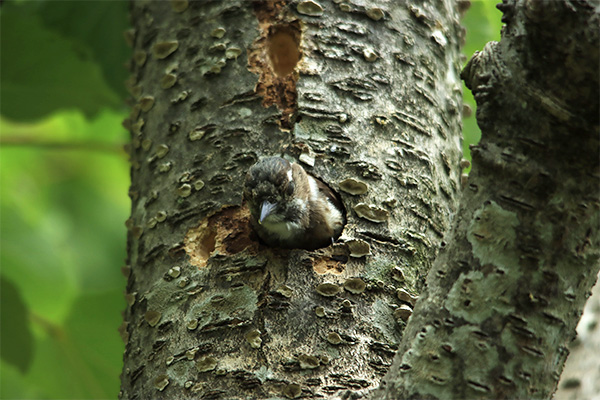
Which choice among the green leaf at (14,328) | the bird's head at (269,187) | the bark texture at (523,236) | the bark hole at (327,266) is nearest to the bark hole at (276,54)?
the bird's head at (269,187)

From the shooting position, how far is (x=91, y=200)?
17.0 feet

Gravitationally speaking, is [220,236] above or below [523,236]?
below

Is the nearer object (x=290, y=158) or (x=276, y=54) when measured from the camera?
(x=290, y=158)

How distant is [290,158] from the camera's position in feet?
10.0

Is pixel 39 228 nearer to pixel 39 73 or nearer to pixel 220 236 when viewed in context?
pixel 39 73

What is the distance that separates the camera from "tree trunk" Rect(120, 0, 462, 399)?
8.79 feet

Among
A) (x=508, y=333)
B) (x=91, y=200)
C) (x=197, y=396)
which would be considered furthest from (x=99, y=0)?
(x=508, y=333)

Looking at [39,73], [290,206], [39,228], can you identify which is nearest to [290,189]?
[290,206]

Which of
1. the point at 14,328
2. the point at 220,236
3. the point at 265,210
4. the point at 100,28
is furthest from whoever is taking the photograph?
the point at 100,28

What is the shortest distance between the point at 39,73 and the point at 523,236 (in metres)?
3.36

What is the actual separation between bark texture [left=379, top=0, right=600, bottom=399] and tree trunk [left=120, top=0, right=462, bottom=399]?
0.71 meters

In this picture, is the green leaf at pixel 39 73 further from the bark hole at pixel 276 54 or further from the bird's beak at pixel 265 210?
the bird's beak at pixel 265 210

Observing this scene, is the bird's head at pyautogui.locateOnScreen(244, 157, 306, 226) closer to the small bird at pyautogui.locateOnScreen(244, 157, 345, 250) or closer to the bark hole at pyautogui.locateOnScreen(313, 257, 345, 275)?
the small bird at pyautogui.locateOnScreen(244, 157, 345, 250)

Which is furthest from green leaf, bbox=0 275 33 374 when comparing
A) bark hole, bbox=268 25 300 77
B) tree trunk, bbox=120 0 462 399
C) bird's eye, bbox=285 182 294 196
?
bark hole, bbox=268 25 300 77
